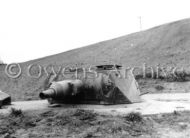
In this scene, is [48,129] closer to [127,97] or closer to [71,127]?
[71,127]

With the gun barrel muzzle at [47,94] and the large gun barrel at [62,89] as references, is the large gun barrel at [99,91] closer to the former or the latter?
the large gun barrel at [62,89]

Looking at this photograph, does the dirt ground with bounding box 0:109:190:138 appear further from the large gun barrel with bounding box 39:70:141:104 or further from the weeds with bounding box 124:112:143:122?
the large gun barrel with bounding box 39:70:141:104

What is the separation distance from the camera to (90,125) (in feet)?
20.8

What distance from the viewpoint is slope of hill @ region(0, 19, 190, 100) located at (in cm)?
2590

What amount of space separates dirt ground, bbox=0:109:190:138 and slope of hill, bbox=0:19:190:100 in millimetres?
16964

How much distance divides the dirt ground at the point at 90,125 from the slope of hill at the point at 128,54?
16964 millimetres

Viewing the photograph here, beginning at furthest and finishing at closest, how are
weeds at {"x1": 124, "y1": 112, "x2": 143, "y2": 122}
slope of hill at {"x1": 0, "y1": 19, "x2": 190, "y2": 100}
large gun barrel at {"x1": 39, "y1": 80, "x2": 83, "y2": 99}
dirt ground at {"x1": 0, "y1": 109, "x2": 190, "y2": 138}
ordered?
slope of hill at {"x1": 0, "y1": 19, "x2": 190, "y2": 100}, large gun barrel at {"x1": 39, "y1": 80, "x2": 83, "y2": 99}, weeds at {"x1": 124, "y1": 112, "x2": 143, "y2": 122}, dirt ground at {"x1": 0, "y1": 109, "x2": 190, "y2": 138}

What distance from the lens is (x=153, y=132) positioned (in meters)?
5.97

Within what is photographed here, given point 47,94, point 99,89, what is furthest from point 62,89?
point 99,89

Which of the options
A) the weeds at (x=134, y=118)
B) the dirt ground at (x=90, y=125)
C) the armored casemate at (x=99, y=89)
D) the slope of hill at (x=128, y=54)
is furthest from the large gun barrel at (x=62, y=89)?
the slope of hill at (x=128, y=54)

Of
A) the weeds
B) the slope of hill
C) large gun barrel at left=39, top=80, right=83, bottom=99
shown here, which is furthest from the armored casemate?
the slope of hill

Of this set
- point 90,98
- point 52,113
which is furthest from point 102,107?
point 52,113

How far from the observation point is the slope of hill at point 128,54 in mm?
25895

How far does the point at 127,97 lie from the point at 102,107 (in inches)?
42.9
